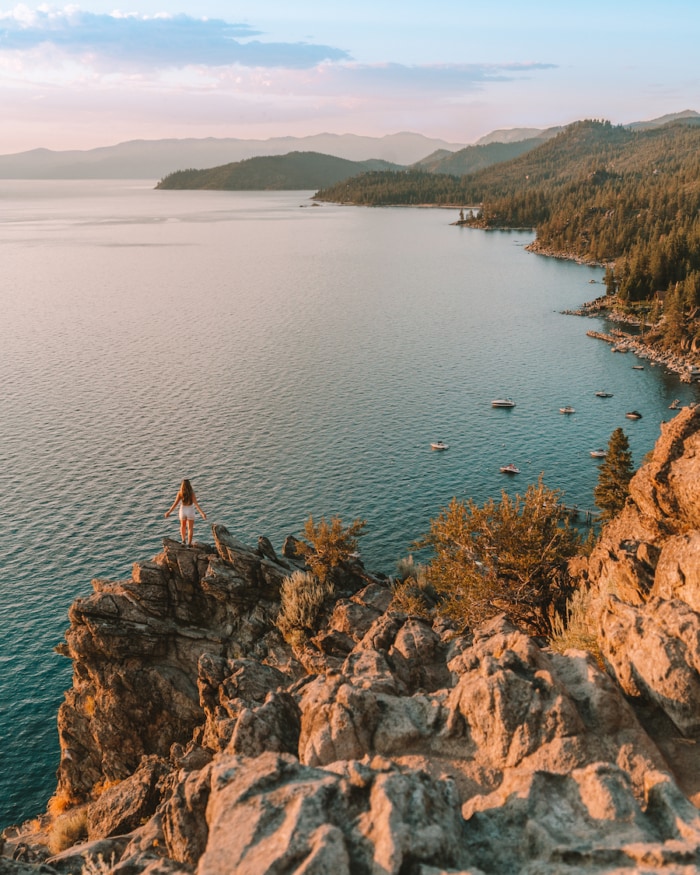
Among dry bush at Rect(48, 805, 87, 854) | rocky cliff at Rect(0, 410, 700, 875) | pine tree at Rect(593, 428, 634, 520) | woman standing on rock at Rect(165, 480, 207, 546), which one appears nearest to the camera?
rocky cliff at Rect(0, 410, 700, 875)

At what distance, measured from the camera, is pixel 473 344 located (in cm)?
15425

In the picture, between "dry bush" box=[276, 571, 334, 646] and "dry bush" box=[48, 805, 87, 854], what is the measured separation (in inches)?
602

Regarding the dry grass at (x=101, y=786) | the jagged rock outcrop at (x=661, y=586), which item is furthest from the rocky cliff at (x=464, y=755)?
the dry grass at (x=101, y=786)

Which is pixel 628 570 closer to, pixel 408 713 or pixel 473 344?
pixel 408 713

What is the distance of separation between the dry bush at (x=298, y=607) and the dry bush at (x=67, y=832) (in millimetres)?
15282

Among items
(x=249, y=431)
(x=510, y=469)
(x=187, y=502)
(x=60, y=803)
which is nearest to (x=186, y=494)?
(x=187, y=502)

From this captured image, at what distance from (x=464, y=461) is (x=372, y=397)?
3062 centimetres

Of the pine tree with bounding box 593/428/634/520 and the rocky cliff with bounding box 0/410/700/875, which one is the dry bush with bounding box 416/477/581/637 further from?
the pine tree with bounding box 593/428/634/520

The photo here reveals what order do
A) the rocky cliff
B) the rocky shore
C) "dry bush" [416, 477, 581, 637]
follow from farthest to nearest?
the rocky shore, "dry bush" [416, 477, 581, 637], the rocky cliff

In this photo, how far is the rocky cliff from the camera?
42.7 feet

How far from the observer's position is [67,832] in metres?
33.0

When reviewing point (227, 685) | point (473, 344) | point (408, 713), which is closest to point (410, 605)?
point (227, 685)

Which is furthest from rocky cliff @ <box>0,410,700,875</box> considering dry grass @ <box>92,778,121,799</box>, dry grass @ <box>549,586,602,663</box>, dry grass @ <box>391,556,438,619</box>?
dry grass @ <box>391,556,438,619</box>

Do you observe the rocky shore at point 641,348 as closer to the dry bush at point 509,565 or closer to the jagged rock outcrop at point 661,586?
the dry bush at point 509,565
